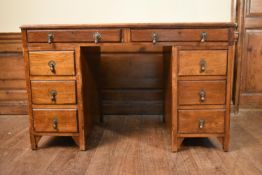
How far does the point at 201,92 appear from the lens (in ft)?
5.78

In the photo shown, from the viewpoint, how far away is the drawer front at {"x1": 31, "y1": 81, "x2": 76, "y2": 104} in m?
1.78

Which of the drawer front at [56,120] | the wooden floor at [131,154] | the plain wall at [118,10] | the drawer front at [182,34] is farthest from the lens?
the plain wall at [118,10]

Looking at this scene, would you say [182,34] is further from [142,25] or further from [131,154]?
[131,154]

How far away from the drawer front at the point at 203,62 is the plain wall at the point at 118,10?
0.91 meters

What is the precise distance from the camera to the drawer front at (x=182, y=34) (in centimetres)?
170

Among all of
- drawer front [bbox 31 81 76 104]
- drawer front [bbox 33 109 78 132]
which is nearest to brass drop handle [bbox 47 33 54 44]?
drawer front [bbox 31 81 76 104]

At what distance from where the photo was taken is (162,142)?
201cm

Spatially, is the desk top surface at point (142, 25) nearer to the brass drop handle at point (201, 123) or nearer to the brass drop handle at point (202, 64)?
the brass drop handle at point (202, 64)

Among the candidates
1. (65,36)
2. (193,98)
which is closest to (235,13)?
(193,98)

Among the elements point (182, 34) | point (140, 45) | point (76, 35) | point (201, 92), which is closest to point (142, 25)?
point (140, 45)

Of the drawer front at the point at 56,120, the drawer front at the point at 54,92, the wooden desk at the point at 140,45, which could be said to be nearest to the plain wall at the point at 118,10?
the wooden desk at the point at 140,45

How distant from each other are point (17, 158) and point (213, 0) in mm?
2151

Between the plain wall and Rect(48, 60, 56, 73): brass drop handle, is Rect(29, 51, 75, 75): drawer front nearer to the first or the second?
Rect(48, 60, 56, 73): brass drop handle

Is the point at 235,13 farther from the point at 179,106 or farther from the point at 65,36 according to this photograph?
the point at 65,36
